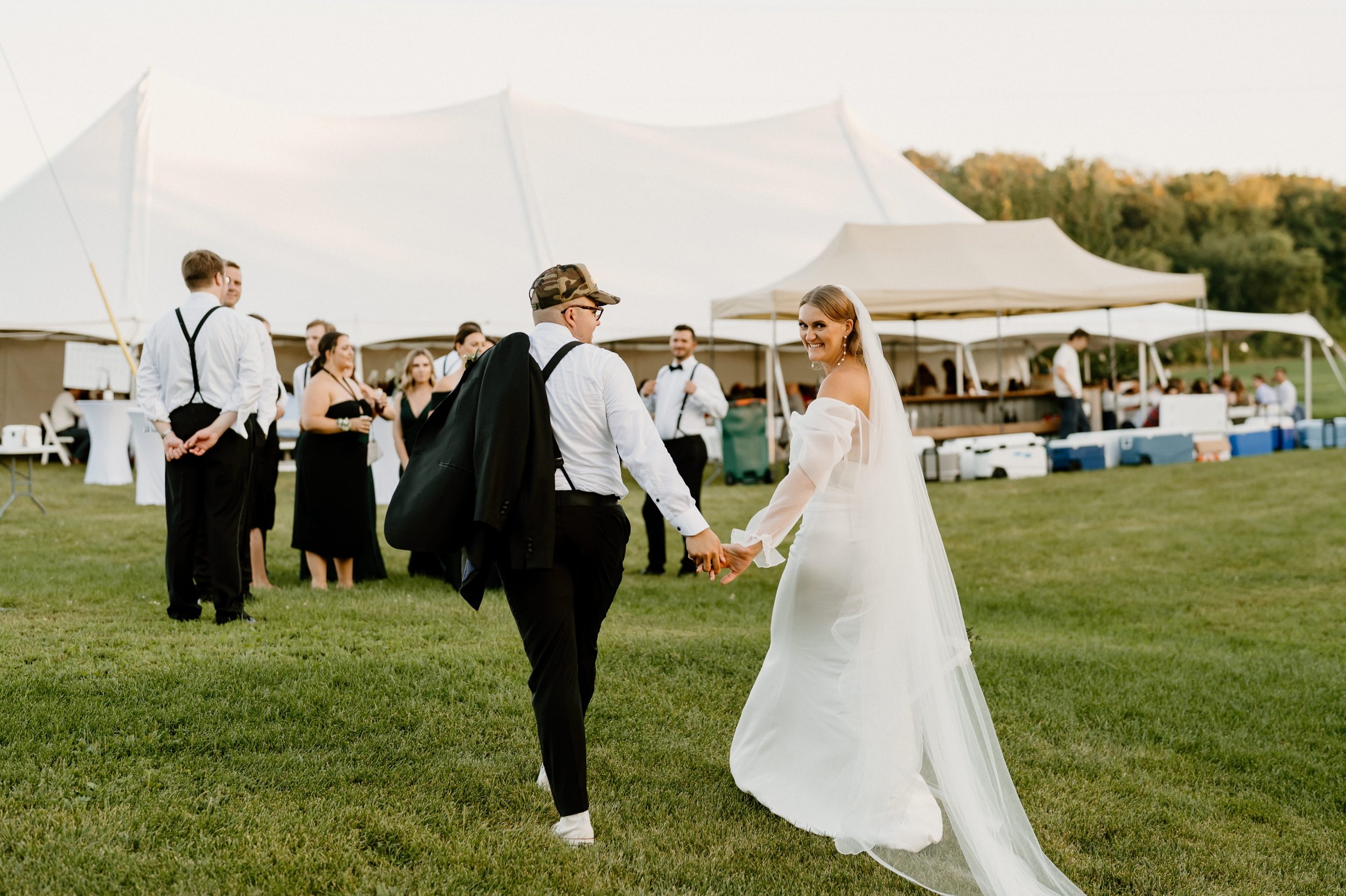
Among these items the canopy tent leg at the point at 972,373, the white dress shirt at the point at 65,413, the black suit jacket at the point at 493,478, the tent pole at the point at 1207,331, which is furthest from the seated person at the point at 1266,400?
the black suit jacket at the point at 493,478

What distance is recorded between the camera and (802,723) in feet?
13.4

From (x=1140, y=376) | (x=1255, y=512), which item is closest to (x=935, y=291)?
(x=1255, y=512)

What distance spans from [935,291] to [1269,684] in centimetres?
1140

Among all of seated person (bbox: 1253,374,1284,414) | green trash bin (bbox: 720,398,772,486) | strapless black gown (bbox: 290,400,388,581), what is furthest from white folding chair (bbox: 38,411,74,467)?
seated person (bbox: 1253,374,1284,414)

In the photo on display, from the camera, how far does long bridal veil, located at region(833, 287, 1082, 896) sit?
3.65 metres

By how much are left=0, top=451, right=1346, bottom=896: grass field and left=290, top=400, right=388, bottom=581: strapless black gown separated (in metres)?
0.40

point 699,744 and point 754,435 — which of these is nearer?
point 699,744

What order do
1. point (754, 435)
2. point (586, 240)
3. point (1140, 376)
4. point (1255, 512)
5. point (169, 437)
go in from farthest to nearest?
Answer: point (1140, 376)
point (586, 240)
point (754, 435)
point (1255, 512)
point (169, 437)

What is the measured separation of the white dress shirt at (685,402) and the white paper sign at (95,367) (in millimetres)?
12502

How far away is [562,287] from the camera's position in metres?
3.71

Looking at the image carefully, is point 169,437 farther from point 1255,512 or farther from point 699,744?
point 1255,512

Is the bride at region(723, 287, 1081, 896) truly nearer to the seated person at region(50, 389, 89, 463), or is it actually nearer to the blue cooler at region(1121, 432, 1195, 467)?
the blue cooler at region(1121, 432, 1195, 467)

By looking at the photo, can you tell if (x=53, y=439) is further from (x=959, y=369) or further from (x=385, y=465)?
(x=959, y=369)

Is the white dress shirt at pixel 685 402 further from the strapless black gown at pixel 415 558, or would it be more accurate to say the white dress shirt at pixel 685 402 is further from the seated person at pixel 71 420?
the seated person at pixel 71 420
